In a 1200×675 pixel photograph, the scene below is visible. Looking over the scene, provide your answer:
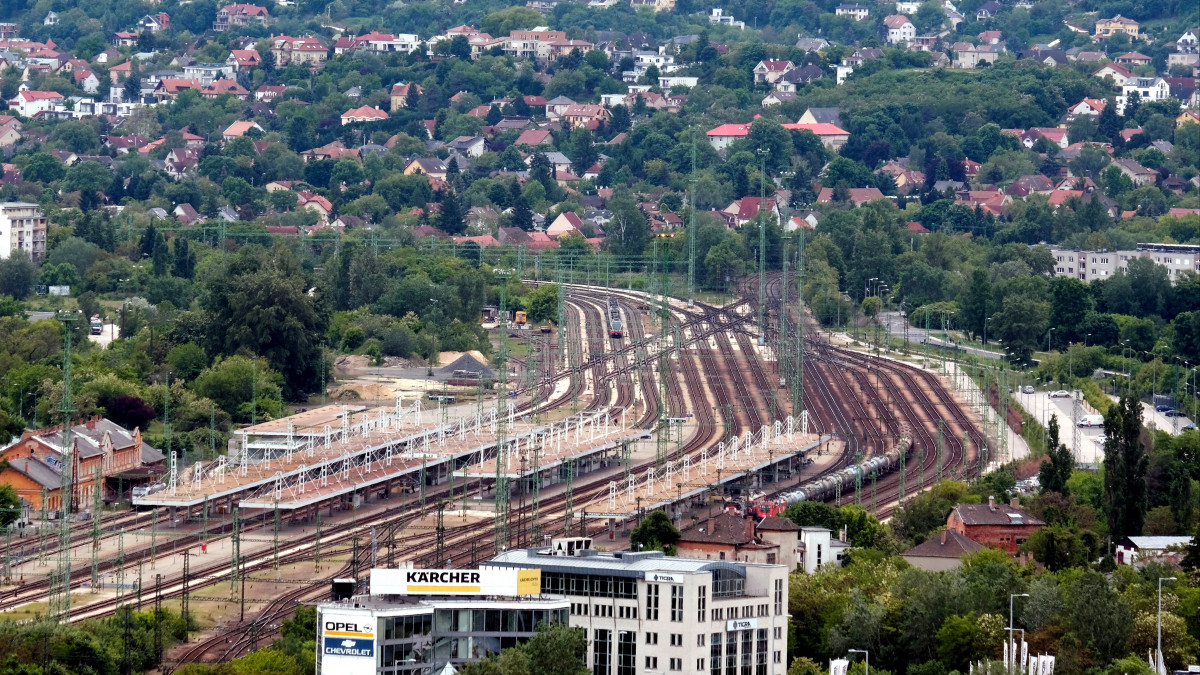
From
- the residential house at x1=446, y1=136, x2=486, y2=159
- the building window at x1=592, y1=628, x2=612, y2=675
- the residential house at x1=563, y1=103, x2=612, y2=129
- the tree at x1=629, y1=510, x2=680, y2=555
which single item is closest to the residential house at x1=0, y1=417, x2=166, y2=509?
the tree at x1=629, y1=510, x2=680, y2=555

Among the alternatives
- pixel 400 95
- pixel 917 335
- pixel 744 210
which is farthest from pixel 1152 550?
pixel 400 95

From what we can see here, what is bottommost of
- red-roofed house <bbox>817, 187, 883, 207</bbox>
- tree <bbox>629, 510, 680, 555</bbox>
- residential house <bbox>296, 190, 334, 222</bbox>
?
tree <bbox>629, 510, 680, 555</bbox>

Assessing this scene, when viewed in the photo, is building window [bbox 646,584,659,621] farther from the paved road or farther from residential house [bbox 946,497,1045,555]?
the paved road

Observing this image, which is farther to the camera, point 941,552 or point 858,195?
point 858,195

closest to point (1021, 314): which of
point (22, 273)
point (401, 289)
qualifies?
point (401, 289)

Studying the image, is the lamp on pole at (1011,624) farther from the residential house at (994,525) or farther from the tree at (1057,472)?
the tree at (1057,472)

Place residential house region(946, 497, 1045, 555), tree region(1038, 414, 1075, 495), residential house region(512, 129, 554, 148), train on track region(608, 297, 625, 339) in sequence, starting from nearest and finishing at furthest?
1. residential house region(946, 497, 1045, 555)
2. tree region(1038, 414, 1075, 495)
3. train on track region(608, 297, 625, 339)
4. residential house region(512, 129, 554, 148)

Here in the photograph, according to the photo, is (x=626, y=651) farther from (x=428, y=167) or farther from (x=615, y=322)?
(x=428, y=167)
